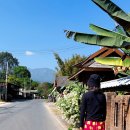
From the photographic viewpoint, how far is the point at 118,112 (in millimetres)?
13664

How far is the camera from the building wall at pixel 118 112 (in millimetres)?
12594

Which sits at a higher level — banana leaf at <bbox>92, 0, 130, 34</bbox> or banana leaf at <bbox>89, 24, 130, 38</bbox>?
banana leaf at <bbox>92, 0, 130, 34</bbox>

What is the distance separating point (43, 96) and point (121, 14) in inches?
5365

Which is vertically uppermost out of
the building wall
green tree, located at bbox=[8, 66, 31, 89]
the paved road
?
green tree, located at bbox=[8, 66, 31, 89]

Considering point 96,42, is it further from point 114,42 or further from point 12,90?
point 12,90

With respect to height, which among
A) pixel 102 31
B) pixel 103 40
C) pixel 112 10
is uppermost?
pixel 112 10

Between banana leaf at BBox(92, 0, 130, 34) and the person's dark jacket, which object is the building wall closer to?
banana leaf at BBox(92, 0, 130, 34)

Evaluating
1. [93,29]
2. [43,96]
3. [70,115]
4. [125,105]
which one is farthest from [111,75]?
[43,96]

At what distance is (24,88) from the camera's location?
15400 cm

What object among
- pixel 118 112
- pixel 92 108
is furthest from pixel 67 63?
pixel 92 108

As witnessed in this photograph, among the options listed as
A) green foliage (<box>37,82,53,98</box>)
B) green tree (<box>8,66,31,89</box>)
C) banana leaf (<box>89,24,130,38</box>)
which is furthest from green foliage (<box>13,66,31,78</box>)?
banana leaf (<box>89,24,130,38</box>)

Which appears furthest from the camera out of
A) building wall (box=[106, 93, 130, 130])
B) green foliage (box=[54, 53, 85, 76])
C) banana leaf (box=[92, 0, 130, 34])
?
green foliage (box=[54, 53, 85, 76])

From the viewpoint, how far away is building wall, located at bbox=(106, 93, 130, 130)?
41.3ft

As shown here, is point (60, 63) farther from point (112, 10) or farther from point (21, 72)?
point (21, 72)
